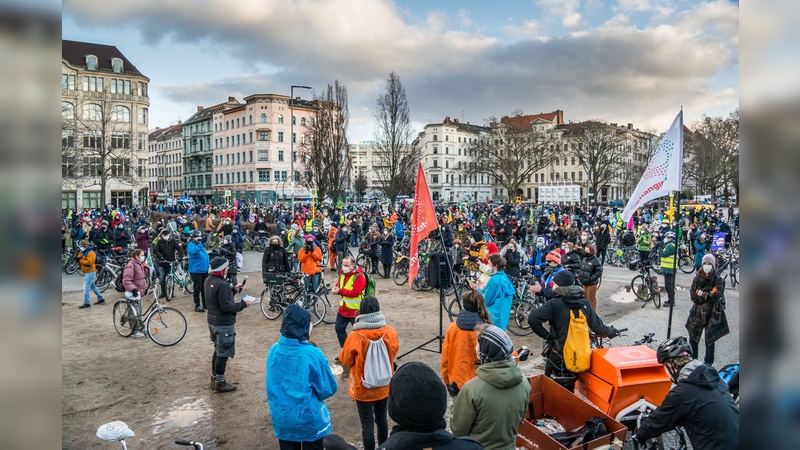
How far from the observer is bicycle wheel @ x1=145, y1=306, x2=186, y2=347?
9.37 metres

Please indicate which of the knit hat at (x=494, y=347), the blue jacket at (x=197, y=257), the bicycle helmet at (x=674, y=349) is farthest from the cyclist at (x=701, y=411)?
the blue jacket at (x=197, y=257)

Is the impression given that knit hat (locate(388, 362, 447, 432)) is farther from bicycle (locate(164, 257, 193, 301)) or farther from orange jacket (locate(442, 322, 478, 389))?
bicycle (locate(164, 257, 193, 301))

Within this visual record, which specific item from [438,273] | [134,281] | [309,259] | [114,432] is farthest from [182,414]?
[438,273]

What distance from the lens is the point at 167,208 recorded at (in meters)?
42.9

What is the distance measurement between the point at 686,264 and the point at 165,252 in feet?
56.5

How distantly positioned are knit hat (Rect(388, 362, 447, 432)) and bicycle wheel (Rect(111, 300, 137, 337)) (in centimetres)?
872

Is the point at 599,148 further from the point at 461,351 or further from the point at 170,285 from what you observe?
the point at 461,351

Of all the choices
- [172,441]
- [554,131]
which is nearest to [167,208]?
[172,441]

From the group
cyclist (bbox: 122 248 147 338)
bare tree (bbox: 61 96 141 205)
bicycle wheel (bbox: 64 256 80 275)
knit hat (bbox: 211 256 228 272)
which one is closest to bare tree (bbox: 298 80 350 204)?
bare tree (bbox: 61 96 141 205)

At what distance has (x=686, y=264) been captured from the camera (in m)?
18.0

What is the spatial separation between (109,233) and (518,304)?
1373cm
